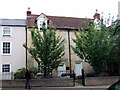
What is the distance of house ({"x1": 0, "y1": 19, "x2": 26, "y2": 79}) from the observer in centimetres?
2639

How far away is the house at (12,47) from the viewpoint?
1039 inches

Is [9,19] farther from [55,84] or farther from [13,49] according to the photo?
[55,84]

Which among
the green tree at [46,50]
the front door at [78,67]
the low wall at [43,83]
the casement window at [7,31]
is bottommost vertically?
the low wall at [43,83]

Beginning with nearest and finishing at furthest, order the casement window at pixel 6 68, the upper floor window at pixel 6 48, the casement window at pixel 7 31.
A: the casement window at pixel 6 68, the upper floor window at pixel 6 48, the casement window at pixel 7 31

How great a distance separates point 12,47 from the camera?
87.7 ft

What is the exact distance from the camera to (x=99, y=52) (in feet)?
63.4

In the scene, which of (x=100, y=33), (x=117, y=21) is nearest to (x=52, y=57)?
(x=100, y=33)

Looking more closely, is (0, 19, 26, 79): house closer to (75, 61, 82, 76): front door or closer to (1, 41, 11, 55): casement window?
(1, 41, 11, 55): casement window

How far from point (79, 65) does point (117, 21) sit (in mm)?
9985

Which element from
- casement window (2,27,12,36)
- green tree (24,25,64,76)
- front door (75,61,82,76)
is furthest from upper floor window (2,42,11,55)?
front door (75,61,82,76)

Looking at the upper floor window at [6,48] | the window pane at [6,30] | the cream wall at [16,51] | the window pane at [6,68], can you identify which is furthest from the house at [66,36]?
the window pane at [6,68]

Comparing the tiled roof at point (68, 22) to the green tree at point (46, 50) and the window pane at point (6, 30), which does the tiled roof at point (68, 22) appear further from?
the green tree at point (46, 50)

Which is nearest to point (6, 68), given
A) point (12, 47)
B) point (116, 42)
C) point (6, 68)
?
point (6, 68)

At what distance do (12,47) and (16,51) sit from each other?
2.40 ft
